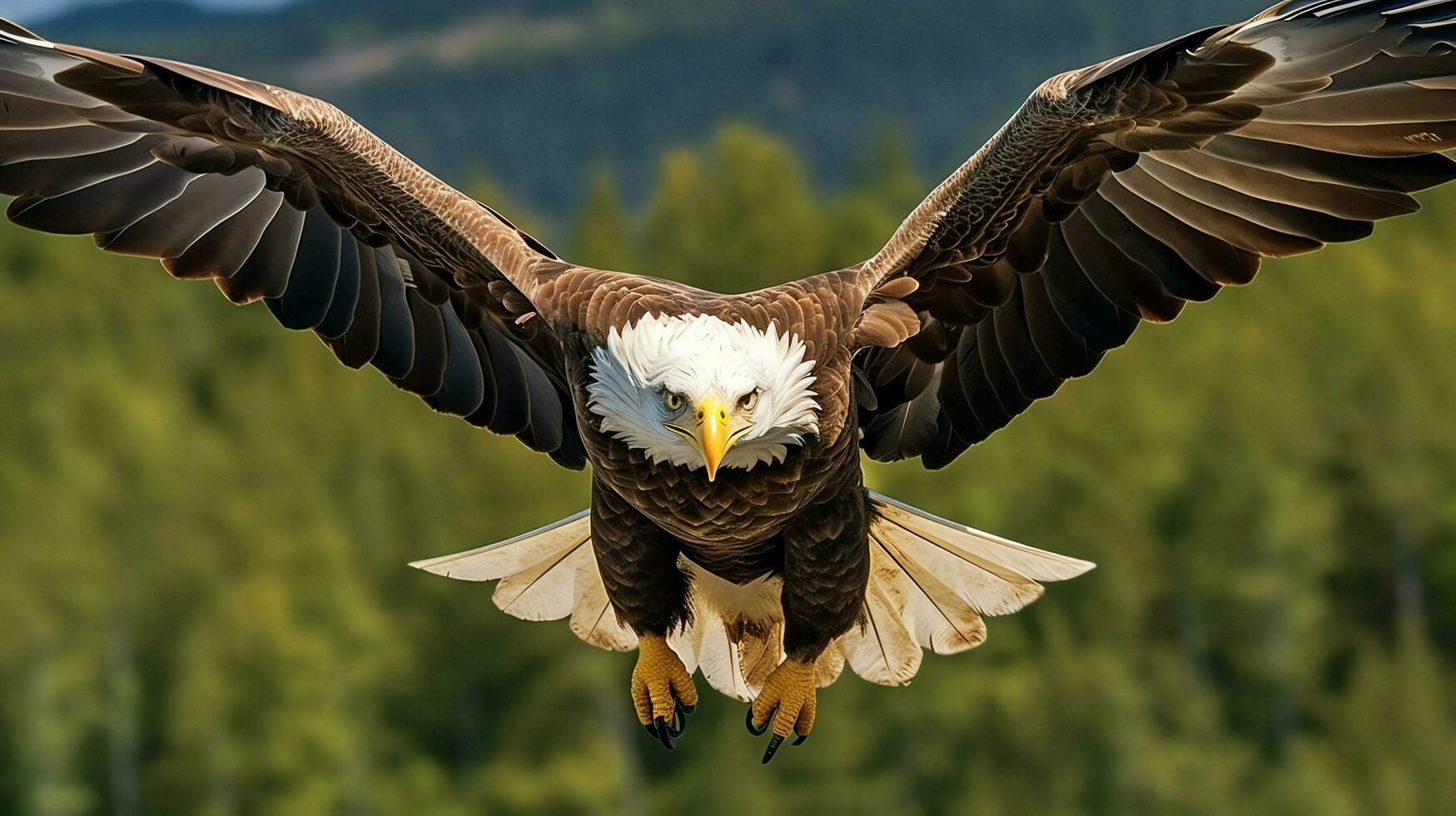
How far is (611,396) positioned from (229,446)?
34.4 metres

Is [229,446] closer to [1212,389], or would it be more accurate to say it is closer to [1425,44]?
[1212,389]

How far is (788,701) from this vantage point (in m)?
5.82

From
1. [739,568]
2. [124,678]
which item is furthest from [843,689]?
[739,568]

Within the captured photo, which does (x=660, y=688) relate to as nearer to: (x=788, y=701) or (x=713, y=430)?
(x=788, y=701)

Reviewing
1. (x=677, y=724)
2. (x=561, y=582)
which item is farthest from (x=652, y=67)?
(x=677, y=724)

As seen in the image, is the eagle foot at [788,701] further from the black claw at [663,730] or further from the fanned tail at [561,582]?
the fanned tail at [561,582]

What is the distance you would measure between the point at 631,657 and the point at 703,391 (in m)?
25.6

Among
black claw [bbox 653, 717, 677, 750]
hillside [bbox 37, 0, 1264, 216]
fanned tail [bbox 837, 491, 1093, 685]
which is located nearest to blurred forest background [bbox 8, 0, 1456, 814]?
fanned tail [bbox 837, 491, 1093, 685]

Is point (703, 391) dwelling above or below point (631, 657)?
above

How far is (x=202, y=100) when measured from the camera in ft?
16.8

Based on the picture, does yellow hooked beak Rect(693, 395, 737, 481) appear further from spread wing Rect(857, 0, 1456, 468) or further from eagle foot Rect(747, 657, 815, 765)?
eagle foot Rect(747, 657, 815, 765)

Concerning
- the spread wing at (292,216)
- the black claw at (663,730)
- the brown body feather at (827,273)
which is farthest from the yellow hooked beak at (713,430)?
the black claw at (663,730)

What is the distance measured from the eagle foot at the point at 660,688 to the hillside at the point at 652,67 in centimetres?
10335

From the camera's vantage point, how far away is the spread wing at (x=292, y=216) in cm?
520
